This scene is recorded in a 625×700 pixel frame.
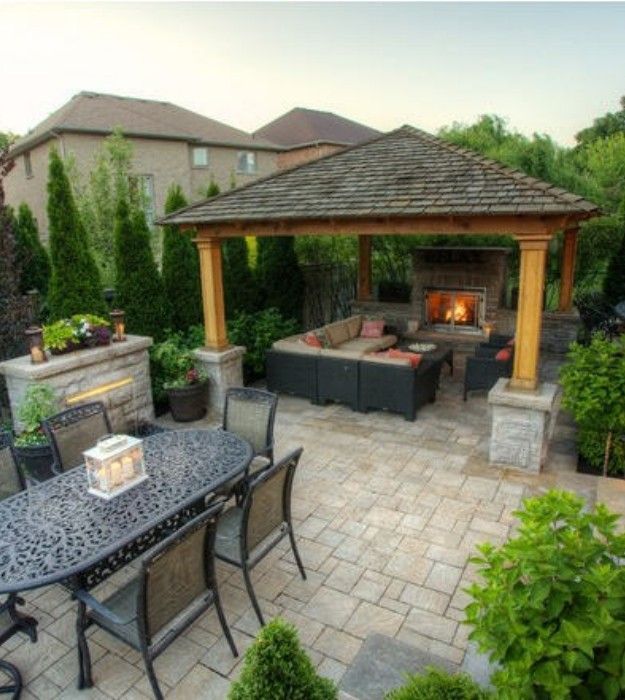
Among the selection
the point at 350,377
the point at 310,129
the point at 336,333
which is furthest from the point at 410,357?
the point at 310,129

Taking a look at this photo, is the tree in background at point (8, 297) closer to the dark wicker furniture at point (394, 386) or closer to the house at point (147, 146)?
the dark wicker furniture at point (394, 386)

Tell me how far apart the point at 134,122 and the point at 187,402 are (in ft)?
51.6

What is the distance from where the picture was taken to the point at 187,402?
24.6 feet

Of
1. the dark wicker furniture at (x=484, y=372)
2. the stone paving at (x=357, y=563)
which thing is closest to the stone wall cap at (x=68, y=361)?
the stone paving at (x=357, y=563)

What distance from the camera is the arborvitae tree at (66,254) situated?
721 cm

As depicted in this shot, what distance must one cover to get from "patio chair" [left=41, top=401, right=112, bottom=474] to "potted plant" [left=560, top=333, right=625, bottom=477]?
15.5 ft

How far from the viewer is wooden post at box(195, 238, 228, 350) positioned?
7.59m

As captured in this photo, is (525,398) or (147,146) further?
(147,146)

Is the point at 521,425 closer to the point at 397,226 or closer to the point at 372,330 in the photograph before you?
the point at 397,226

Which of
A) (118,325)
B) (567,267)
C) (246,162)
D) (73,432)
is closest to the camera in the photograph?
(73,432)

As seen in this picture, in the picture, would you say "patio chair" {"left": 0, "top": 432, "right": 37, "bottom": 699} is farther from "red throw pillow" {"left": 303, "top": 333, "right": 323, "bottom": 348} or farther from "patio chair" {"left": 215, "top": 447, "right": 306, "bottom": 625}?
"red throw pillow" {"left": 303, "top": 333, "right": 323, "bottom": 348}

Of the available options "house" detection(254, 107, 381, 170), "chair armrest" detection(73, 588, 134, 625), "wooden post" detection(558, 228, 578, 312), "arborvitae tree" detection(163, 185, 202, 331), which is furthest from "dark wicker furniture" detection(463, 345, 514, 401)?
"house" detection(254, 107, 381, 170)

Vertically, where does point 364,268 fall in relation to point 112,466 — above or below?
above

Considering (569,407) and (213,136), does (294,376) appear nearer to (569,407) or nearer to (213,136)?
(569,407)
